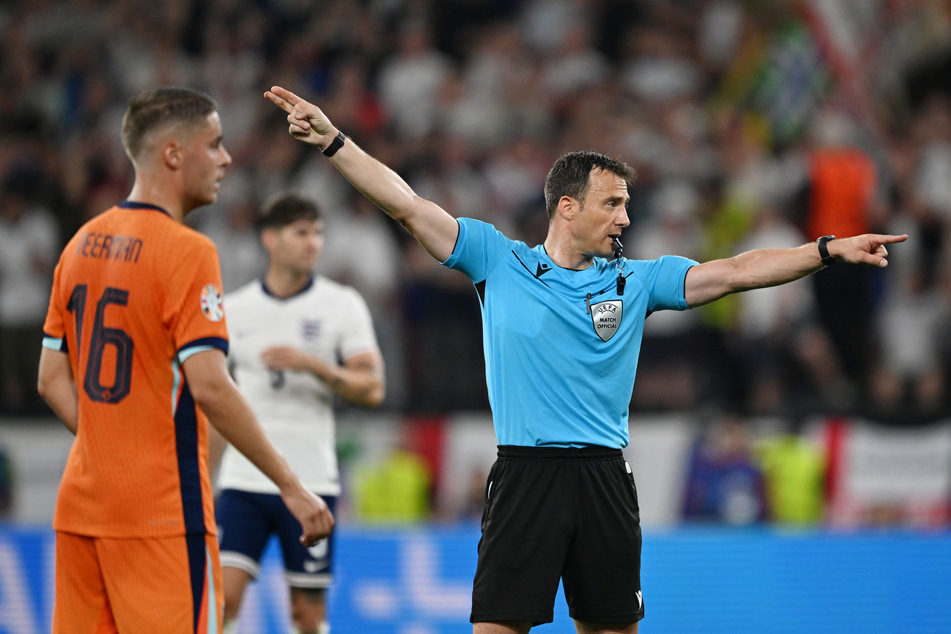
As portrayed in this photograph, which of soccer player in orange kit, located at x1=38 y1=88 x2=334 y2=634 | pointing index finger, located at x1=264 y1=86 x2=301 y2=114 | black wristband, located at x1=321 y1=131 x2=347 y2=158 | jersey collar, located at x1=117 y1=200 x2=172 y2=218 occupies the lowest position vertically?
soccer player in orange kit, located at x1=38 y1=88 x2=334 y2=634

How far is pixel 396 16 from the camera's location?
48.3 ft

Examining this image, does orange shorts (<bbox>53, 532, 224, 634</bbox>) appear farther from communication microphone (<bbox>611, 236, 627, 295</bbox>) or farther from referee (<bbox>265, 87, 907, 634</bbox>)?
communication microphone (<bbox>611, 236, 627, 295</bbox>)

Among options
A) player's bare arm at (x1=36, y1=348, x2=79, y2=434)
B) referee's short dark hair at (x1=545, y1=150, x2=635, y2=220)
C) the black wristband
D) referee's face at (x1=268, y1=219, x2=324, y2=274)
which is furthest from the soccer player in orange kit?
referee's face at (x1=268, y1=219, x2=324, y2=274)

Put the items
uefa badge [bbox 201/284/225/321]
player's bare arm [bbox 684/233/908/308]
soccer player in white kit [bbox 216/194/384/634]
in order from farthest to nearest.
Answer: soccer player in white kit [bbox 216/194/384/634] → player's bare arm [bbox 684/233/908/308] → uefa badge [bbox 201/284/225/321]

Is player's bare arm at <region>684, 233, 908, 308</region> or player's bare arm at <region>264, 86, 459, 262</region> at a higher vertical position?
player's bare arm at <region>264, 86, 459, 262</region>

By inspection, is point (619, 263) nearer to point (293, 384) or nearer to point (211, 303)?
point (211, 303)

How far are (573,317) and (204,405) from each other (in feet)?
5.15

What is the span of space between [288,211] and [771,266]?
2.95 metres

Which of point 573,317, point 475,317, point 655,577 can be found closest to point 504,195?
point 475,317

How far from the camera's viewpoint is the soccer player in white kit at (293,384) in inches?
249

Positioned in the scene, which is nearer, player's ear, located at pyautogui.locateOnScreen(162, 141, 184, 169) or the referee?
player's ear, located at pyautogui.locateOnScreen(162, 141, 184, 169)

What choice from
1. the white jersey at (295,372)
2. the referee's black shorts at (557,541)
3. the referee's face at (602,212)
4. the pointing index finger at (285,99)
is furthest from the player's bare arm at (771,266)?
the white jersey at (295,372)

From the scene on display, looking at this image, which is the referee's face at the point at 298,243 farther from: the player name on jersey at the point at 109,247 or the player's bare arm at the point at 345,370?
the player name on jersey at the point at 109,247

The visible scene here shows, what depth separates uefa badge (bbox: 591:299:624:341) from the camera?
15.6 ft
